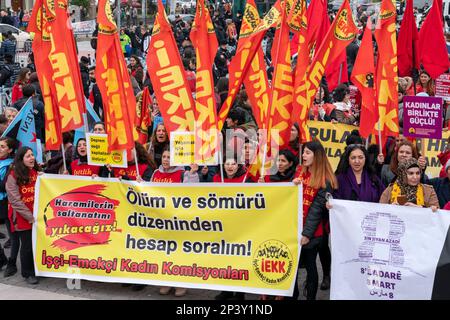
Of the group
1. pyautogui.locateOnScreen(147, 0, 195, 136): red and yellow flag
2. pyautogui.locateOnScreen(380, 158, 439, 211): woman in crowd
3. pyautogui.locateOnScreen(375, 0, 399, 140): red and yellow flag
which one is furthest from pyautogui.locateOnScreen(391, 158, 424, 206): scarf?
pyautogui.locateOnScreen(147, 0, 195, 136): red and yellow flag

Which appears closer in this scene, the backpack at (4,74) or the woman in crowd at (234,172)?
the woman in crowd at (234,172)

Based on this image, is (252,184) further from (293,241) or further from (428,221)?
(428,221)

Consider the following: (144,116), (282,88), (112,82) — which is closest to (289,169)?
(282,88)

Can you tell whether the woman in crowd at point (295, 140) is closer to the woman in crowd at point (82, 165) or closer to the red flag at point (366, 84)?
the red flag at point (366, 84)

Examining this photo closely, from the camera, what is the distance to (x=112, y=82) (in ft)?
26.7

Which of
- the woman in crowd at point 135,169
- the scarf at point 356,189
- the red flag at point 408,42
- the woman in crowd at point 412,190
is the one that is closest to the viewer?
the woman in crowd at point 412,190

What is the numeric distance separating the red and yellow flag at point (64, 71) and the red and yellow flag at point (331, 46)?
2508 millimetres

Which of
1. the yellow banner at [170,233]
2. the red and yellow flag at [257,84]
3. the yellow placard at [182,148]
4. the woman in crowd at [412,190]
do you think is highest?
the red and yellow flag at [257,84]

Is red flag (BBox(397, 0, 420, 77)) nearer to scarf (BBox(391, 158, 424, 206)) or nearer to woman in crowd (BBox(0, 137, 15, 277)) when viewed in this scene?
scarf (BBox(391, 158, 424, 206))

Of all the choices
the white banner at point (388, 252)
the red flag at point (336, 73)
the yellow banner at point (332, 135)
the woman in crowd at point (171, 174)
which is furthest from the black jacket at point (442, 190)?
the red flag at point (336, 73)

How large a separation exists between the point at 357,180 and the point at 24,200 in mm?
3411

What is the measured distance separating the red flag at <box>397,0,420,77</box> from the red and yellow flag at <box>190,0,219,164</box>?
3228 millimetres

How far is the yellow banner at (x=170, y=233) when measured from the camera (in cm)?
718

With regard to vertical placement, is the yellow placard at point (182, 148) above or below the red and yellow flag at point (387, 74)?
below
